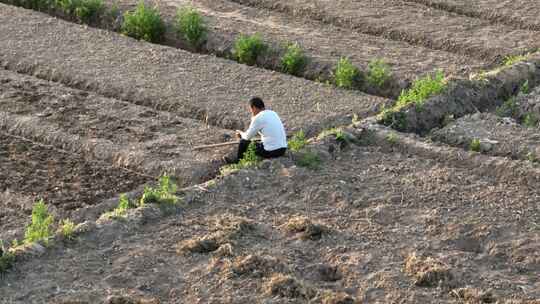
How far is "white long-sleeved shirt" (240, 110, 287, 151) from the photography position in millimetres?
13656

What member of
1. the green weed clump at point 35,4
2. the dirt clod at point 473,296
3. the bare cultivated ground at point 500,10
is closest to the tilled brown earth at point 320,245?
the dirt clod at point 473,296

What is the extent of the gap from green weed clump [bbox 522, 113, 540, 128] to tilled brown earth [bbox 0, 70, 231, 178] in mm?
3309

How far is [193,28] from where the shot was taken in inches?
699

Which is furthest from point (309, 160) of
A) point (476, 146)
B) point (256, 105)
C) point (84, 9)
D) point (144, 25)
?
point (84, 9)

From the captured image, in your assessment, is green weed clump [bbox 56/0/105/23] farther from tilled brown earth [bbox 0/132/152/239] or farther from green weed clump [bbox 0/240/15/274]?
green weed clump [bbox 0/240/15/274]

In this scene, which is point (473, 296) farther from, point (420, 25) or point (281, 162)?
point (420, 25)

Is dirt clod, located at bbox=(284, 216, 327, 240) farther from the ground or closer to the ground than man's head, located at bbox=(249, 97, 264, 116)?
closer to the ground

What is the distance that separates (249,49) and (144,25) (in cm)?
163

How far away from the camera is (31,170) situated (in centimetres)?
1399

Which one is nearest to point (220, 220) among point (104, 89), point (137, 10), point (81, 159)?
point (81, 159)

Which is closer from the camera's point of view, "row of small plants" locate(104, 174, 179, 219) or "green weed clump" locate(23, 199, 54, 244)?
"green weed clump" locate(23, 199, 54, 244)

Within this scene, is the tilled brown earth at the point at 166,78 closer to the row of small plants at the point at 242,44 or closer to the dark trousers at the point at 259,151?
the row of small plants at the point at 242,44

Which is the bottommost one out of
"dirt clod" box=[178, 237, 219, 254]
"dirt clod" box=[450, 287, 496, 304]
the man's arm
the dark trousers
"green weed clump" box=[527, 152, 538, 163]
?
"dirt clod" box=[450, 287, 496, 304]

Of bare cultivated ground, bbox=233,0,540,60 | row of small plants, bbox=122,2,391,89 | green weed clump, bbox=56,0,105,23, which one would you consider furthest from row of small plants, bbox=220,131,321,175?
green weed clump, bbox=56,0,105,23
